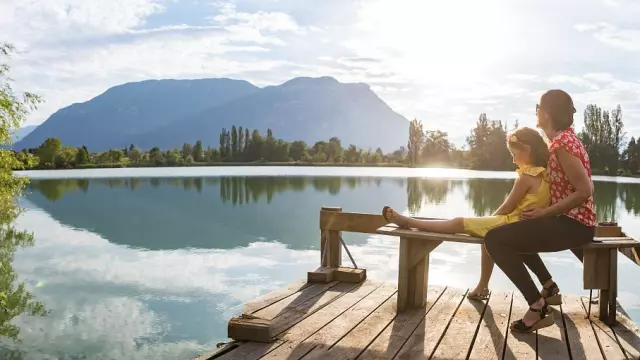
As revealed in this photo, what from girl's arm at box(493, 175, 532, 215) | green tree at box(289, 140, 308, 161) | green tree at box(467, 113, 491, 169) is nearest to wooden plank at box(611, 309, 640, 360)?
girl's arm at box(493, 175, 532, 215)

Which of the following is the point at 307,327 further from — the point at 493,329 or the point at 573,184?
the point at 573,184

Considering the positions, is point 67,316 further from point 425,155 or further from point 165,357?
point 425,155

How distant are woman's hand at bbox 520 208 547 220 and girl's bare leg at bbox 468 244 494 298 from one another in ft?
3.09

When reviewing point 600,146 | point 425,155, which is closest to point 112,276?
point 600,146

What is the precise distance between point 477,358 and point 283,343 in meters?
1.32

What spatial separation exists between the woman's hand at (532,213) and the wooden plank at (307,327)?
67.1 inches

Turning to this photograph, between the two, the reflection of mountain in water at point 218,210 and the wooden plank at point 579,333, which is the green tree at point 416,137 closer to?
the reflection of mountain in water at point 218,210

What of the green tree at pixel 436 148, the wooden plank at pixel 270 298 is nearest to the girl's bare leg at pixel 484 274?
the wooden plank at pixel 270 298

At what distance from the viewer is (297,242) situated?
17359 millimetres

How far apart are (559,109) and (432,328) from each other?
6.39 ft

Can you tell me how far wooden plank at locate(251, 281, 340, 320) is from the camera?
5.08 m

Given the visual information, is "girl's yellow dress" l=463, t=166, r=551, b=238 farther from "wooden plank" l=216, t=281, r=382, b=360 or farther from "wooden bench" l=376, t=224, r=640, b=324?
"wooden plank" l=216, t=281, r=382, b=360

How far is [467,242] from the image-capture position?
16.1 ft

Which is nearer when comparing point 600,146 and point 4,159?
point 4,159
